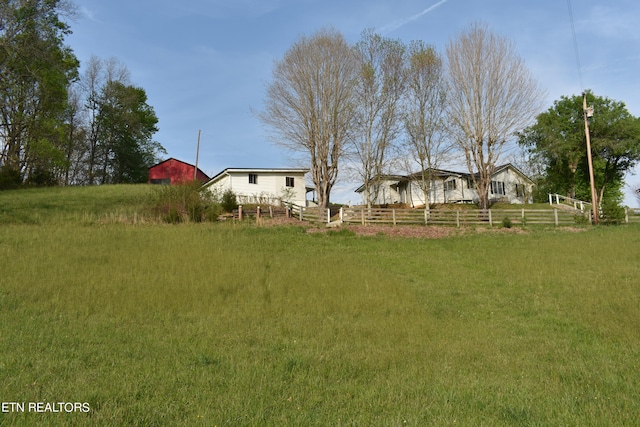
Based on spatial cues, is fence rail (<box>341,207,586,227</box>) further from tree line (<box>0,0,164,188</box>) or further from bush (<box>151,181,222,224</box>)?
tree line (<box>0,0,164,188</box>)

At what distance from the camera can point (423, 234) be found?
21422 millimetres

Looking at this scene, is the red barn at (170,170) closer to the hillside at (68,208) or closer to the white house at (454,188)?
the hillside at (68,208)

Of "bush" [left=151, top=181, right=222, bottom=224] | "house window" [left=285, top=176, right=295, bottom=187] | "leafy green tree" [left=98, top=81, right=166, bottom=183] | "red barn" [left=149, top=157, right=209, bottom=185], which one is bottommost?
"bush" [left=151, top=181, right=222, bottom=224]

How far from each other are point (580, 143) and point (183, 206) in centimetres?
3786

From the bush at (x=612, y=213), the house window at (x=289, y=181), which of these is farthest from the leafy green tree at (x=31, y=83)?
the bush at (x=612, y=213)

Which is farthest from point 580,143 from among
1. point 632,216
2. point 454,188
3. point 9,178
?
point 9,178

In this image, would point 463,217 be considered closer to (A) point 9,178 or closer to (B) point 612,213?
(B) point 612,213

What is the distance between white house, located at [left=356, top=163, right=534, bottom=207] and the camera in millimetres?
40781

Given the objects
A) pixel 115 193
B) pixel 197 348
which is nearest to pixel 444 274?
pixel 197 348

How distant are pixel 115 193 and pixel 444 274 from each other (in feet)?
101

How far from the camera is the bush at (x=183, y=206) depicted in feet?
78.7

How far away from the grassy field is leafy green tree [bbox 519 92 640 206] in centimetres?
2863

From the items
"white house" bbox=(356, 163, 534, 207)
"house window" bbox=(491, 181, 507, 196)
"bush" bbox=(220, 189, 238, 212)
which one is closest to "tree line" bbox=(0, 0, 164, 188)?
"bush" bbox=(220, 189, 238, 212)

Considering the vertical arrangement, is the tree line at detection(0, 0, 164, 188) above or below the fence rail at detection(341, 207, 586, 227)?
above
